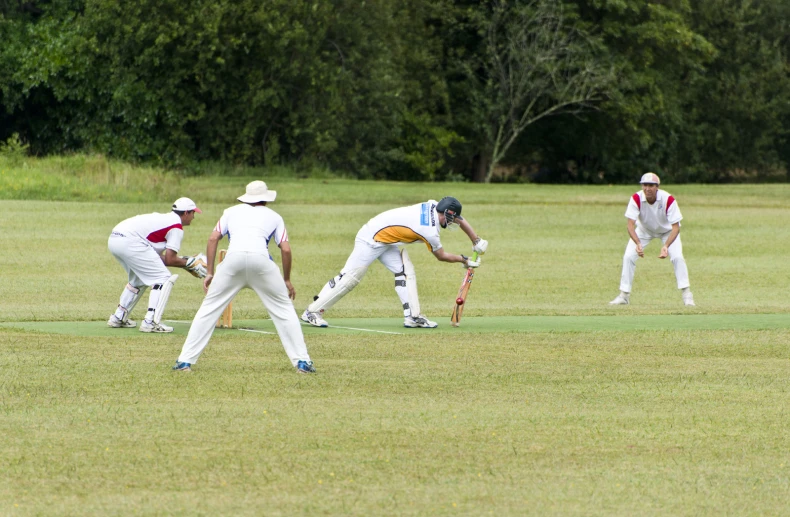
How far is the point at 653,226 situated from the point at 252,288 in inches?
362

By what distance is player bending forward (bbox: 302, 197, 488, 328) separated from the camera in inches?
564

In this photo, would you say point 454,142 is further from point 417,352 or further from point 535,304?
point 417,352

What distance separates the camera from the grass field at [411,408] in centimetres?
716

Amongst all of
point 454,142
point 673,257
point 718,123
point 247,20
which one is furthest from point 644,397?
point 718,123

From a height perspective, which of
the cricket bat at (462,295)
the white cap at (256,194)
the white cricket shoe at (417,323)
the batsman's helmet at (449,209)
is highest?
the white cap at (256,194)

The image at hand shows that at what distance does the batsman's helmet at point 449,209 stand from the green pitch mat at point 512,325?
1311mm

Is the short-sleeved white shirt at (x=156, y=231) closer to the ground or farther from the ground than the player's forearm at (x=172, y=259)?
farther from the ground

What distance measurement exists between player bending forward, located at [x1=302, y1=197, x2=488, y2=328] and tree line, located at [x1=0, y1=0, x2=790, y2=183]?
107 feet

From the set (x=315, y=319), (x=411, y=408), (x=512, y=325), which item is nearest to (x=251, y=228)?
(x=411, y=408)

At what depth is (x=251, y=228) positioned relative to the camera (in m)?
10.6

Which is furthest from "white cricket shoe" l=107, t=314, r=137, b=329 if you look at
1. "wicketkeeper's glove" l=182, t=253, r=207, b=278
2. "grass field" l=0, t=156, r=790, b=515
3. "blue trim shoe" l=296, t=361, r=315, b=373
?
"blue trim shoe" l=296, t=361, r=315, b=373

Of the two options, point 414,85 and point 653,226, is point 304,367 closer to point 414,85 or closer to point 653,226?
point 653,226

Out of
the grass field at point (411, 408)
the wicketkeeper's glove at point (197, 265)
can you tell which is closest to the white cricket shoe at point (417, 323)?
the grass field at point (411, 408)

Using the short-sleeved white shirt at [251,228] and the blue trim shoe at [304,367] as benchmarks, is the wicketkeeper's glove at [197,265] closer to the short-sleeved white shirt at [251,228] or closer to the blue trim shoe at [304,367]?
the short-sleeved white shirt at [251,228]
